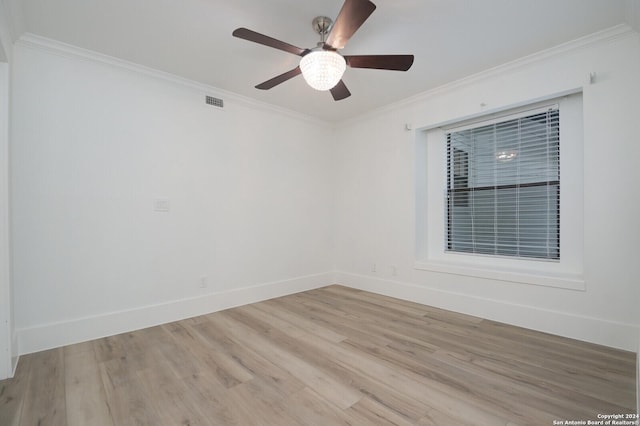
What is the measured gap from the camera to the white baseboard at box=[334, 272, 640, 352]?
7.84 feet

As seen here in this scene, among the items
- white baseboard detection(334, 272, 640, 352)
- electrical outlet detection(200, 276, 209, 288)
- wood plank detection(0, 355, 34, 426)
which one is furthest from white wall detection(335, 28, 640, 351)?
wood plank detection(0, 355, 34, 426)

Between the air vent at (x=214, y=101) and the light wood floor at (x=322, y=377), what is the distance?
2512mm

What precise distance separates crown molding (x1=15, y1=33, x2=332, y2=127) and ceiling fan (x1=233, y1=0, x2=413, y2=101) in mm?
1495

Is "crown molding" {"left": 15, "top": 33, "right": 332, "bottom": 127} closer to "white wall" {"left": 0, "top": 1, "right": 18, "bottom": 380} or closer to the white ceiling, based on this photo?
the white ceiling

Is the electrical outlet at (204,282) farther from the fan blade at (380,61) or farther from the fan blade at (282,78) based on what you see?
the fan blade at (380,61)

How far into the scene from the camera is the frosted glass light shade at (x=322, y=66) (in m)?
2.06

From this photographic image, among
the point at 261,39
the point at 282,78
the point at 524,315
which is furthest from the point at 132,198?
the point at 524,315

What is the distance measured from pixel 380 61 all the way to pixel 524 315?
2.76 meters

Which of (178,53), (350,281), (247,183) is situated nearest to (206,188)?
(247,183)

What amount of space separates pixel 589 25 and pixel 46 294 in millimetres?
5045

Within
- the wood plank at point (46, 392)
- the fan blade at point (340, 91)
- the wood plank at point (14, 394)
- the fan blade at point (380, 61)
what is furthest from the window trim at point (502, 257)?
the wood plank at point (14, 394)

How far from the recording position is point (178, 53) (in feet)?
8.98

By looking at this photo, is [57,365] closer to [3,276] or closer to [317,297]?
[3,276]

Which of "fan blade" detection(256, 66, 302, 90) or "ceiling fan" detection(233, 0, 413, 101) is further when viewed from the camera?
"fan blade" detection(256, 66, 302, 90)
